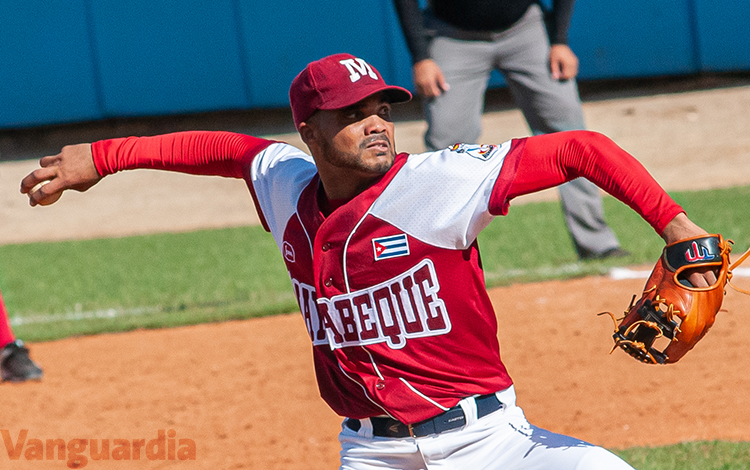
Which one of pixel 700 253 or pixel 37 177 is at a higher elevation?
pixel 37 177

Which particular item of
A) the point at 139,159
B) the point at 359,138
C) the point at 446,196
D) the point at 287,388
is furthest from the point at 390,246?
the point at 287,388

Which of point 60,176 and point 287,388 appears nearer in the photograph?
point 60,176

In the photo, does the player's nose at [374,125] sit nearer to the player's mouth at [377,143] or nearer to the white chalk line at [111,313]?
the player's mouth at [377,143]

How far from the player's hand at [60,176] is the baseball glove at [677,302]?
1793mm

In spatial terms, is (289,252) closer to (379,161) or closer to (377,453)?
(379,161)

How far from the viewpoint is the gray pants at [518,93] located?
20.8ft

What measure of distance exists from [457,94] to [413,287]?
3.76m

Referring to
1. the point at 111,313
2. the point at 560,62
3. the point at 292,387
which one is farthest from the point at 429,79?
the point at 111,313

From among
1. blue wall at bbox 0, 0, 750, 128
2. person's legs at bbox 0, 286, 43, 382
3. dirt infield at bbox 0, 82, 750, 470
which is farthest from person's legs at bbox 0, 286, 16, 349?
blue wall at bbox 0, 0, 750, 128

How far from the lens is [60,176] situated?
3.11 meters

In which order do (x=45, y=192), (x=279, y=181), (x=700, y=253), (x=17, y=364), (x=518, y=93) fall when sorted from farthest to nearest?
(x=518, y=93)
(x=17, y=364)
(x=279, y=181)
(x=45, y=192)
(x=700, y=253)

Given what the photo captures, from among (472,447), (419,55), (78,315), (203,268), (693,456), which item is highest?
(419,55)

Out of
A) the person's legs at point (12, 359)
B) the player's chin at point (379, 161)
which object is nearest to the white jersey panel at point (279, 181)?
the player's chin at point (379, 161)

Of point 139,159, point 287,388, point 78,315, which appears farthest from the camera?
point 78,315
